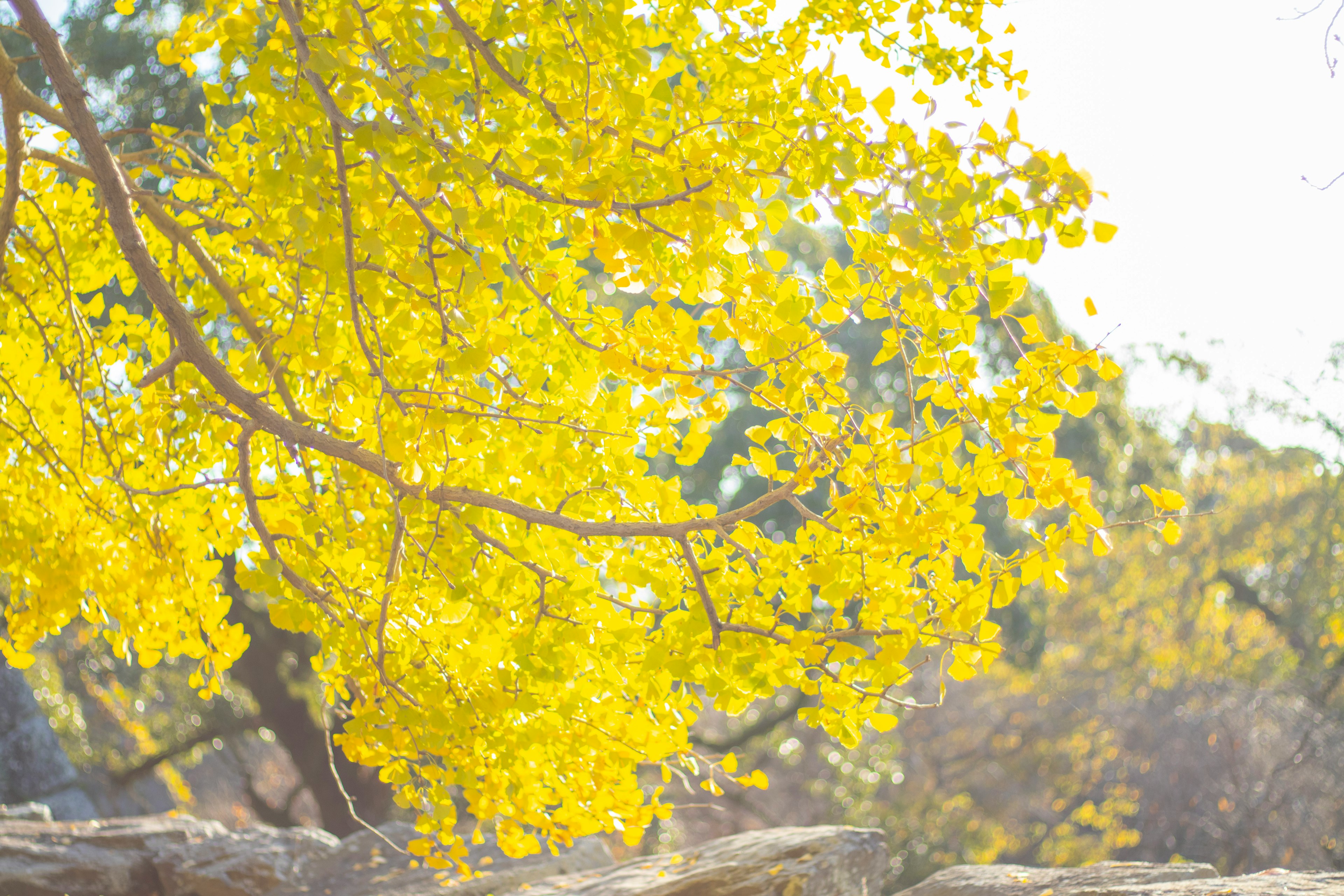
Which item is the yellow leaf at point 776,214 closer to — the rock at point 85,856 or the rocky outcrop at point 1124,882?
the rocky outcrop at point 1124,882

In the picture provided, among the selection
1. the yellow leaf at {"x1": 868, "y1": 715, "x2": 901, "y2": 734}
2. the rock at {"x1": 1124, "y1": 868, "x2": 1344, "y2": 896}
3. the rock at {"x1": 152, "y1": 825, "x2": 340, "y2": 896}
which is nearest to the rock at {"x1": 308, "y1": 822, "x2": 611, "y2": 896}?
the rock at {"x1": 152, "y1": 825, "x2": 340, "y2": 896}

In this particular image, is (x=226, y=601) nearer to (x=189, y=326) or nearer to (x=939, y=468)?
(x=189, y=326)

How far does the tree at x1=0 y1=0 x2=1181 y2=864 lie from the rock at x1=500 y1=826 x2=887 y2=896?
54.3 inches

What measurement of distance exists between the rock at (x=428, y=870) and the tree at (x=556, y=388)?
246 cm

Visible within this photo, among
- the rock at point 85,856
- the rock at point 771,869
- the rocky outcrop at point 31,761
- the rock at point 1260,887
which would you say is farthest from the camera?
the rocky outcrop at point 31,761

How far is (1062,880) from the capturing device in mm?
3861

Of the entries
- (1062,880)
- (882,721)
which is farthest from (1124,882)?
(882,721)

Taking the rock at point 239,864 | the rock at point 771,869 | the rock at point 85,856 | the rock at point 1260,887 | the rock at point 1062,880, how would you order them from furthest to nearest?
the rock at point 239,864 < the rock at point 85,856 < the rock at point 771,869 < the rock at point 1062,880 < the rock at point 1260,887

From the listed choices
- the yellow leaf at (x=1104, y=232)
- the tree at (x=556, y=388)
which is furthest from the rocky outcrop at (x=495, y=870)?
the yellow leaf at (x=1104, y=232)

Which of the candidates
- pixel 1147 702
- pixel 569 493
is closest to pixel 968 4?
pixel 569 493

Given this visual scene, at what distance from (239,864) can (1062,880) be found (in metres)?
4.67

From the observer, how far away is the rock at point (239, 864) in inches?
215

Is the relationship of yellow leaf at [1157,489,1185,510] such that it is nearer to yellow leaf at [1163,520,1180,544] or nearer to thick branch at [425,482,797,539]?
yellow leaf at [1163,520,1180,544]

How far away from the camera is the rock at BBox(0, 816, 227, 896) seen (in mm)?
5184
